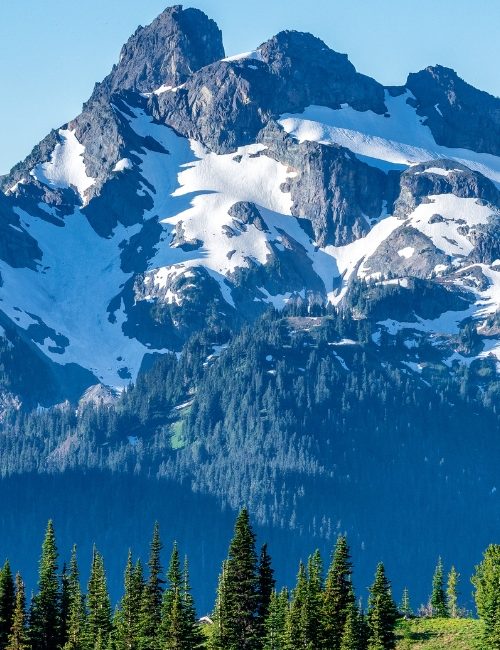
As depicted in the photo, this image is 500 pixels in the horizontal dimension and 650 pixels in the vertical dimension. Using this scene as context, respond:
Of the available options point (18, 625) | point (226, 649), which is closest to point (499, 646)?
point (226, 649)

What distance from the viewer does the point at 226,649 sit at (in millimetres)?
199750

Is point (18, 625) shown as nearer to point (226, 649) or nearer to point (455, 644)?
point (226, 649)

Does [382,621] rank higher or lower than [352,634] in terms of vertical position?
higher

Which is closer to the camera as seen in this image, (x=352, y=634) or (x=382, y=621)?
(x=352, y=634)

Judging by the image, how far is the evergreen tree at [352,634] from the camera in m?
193

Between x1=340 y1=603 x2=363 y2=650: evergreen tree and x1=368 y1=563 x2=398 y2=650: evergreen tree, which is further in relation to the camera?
x1=368 y1=563 x2=398 y2=650: evergreen tree

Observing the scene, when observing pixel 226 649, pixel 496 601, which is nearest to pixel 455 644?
pixel 496 601

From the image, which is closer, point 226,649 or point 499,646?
point 499,646

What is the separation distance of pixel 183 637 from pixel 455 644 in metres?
25.1

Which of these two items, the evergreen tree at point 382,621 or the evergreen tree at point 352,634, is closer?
the evergreen tree at point 352,634

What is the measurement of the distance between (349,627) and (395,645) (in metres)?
7.21

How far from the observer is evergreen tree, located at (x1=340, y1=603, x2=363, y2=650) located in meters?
193

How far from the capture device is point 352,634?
638 feet

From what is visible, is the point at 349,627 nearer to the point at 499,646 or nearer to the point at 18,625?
the point at 499,646
